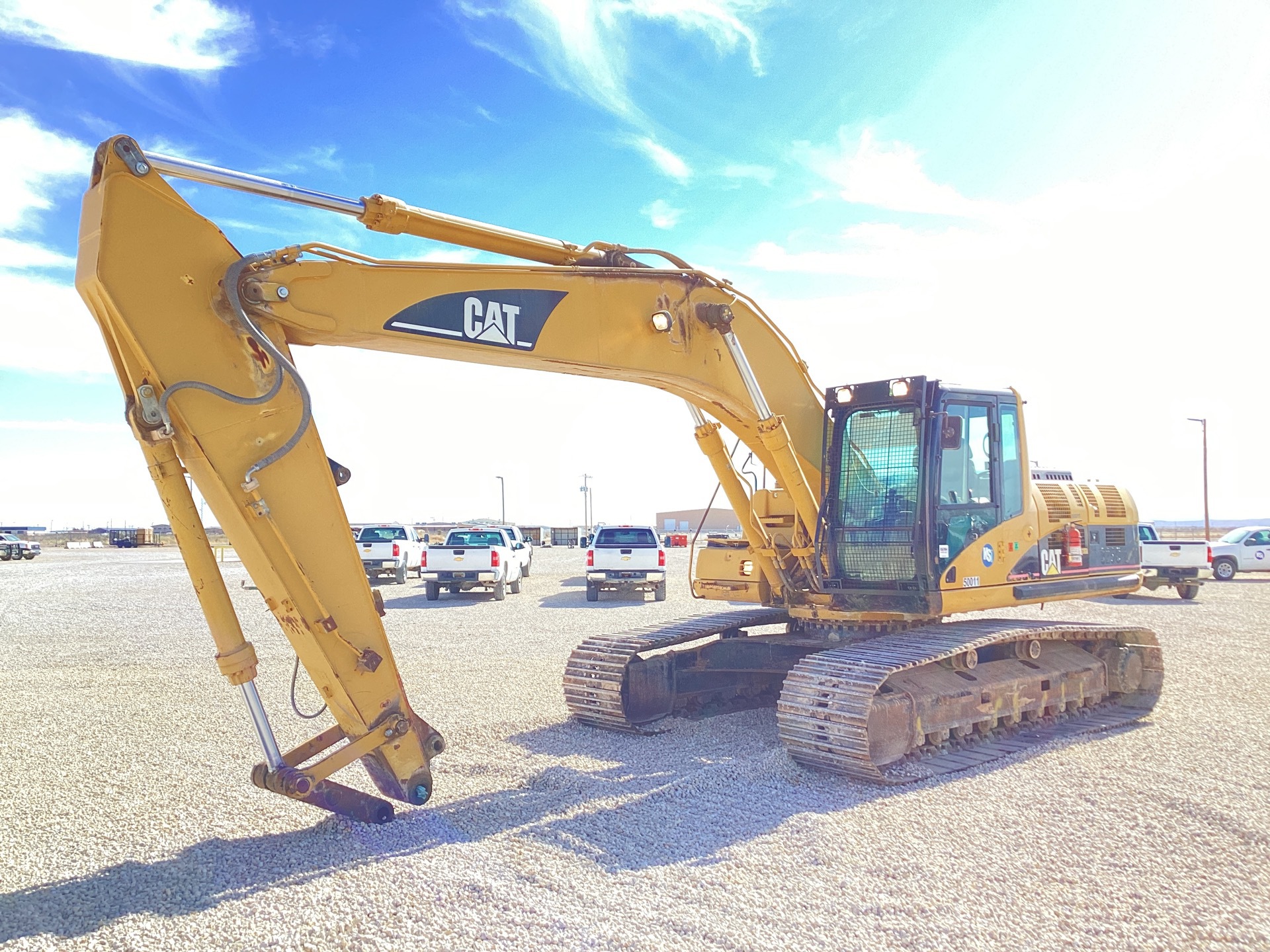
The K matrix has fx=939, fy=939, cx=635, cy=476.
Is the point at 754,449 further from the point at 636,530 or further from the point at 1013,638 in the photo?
the point at 636,530

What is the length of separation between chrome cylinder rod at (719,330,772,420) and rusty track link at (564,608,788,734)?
97.3 inches

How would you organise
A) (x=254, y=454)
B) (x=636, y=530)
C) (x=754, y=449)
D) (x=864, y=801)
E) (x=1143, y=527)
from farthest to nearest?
1. (x=1143, y=527)
2. (x=636, y=530)
3. (x=754, y=449)
4. (x=864, y=801)
5. (x=254, y=454)

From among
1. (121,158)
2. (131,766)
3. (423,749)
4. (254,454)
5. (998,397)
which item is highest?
(121,158)

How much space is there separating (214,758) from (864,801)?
5.27 metres

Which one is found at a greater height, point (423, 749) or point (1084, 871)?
point (423, 749)

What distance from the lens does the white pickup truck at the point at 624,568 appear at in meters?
22.9

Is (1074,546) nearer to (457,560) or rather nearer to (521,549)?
(457,560)

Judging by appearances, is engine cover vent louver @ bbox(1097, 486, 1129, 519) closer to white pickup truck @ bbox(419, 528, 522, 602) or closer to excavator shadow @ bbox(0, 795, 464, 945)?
excavator shadow @ bbox(0, 795, 464, 945)

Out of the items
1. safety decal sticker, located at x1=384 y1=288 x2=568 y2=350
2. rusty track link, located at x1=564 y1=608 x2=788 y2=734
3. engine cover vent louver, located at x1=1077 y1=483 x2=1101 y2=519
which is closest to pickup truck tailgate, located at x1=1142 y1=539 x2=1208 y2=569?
engine cover vent louver, located at x1=1077 y1=483 x2=1101 y2=519

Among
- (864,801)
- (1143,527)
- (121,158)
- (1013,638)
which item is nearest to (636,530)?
(1143,527)

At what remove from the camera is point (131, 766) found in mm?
7660

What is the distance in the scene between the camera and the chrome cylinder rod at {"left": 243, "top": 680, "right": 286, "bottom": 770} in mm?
5309

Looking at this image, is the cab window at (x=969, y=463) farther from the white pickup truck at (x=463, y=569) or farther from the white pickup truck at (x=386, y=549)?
the white pickup truck at (x=386, y=549)

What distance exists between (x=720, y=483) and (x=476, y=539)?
17.8m
